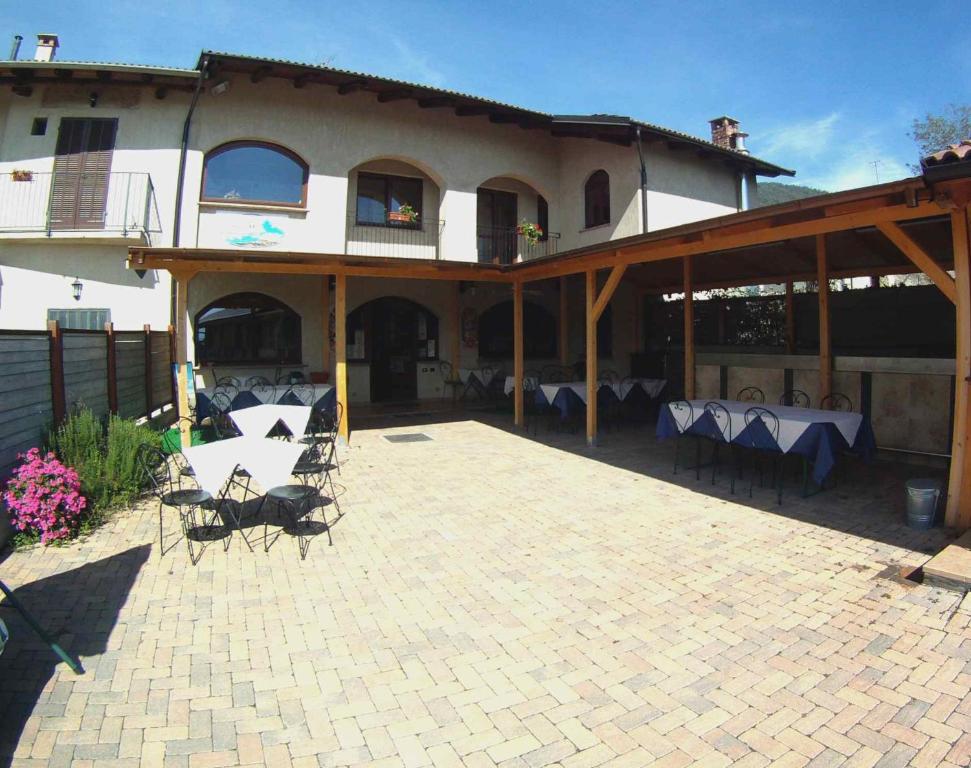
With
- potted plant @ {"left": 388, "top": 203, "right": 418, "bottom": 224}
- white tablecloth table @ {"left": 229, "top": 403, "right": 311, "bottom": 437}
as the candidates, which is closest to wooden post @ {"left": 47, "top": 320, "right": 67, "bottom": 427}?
white tablecloth table @ {"left": 229, "top": 403, "right": 311, "bottom": 437}

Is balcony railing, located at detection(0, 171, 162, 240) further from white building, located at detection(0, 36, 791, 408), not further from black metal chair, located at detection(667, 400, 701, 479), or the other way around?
black metal chair, located at detection(667, 400, 701, 479)

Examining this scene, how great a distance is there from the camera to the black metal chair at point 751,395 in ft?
28.6

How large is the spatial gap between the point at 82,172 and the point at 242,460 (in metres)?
10.1

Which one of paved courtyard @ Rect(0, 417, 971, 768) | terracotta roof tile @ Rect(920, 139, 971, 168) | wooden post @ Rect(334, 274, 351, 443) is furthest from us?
wooden post @ Rect(334, 274, 351, 443)

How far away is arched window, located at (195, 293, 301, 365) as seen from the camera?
11.8 m

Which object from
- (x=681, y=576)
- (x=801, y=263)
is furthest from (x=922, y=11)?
(x=681, y=576)

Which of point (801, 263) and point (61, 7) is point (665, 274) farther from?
point (61, 7)

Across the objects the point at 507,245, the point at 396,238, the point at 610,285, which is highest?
the point at 507,245

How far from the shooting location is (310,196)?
1212 centimetres

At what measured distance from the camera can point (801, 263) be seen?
9.74 meters

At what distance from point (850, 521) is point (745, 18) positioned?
8.68m

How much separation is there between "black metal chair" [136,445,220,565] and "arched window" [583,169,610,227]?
11.3 meters

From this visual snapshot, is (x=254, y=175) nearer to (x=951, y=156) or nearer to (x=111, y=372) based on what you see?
(x=111, y=372)

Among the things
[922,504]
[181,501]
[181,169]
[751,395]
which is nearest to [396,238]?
[181,169]
